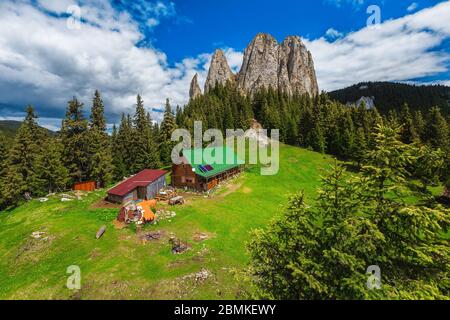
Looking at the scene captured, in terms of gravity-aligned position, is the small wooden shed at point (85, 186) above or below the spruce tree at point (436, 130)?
below

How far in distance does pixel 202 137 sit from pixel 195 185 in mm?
39268

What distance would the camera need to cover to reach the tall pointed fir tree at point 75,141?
47.3 m

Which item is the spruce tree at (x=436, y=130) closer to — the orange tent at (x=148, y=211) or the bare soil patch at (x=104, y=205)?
the orange tent at (x=148, y=211)

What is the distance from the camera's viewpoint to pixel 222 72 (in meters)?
177

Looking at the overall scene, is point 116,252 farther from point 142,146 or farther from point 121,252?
point 142,146

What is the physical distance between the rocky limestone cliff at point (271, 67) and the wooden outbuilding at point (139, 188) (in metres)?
126

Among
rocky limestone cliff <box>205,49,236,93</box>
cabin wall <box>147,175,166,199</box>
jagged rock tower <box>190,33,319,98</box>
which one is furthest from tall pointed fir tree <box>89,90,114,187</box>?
rocky limestone cliff <box>205,49,236,93</box>

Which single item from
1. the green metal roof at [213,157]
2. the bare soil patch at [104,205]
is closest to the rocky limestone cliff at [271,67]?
the green metal roof at [213,157]

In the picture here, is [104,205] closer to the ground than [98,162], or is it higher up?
closer to the ground

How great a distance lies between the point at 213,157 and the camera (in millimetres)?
53688

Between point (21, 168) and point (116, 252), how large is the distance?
35.2 metres

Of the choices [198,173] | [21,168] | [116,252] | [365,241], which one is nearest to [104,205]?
[116,252]

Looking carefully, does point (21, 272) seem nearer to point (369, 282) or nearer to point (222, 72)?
point (369, 282)
